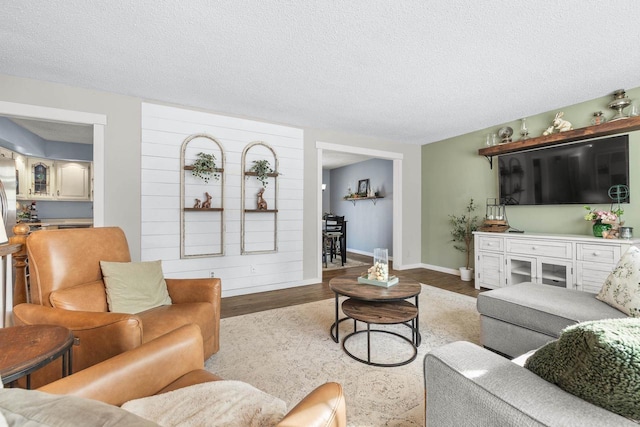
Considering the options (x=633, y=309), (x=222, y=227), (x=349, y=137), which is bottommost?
(x=633, y=309)

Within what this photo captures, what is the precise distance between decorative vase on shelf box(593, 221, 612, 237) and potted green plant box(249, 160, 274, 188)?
400 cm

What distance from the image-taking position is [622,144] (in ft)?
10.4

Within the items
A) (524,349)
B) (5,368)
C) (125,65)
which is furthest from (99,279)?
(524,349)

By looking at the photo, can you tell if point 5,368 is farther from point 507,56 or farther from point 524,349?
point 507,56

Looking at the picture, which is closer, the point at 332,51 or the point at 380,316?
→ the point at 380,316

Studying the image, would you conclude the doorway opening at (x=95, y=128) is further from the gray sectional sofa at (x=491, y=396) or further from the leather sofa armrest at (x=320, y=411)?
the gray sectional sofa at (x=491, y=396)

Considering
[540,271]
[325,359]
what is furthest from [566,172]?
[325,359]

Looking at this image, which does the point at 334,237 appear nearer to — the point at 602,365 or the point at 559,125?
the point at 559,125

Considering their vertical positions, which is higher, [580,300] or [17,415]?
[17,415]

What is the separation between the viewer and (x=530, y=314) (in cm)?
195

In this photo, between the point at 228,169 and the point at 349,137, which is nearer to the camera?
the point at 228,169

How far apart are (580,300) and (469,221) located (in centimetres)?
293

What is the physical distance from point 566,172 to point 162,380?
183 inches

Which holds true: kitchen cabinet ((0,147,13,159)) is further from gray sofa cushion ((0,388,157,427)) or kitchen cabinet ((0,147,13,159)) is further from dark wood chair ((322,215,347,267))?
gray sofa cushion ((0,388,157,427))
